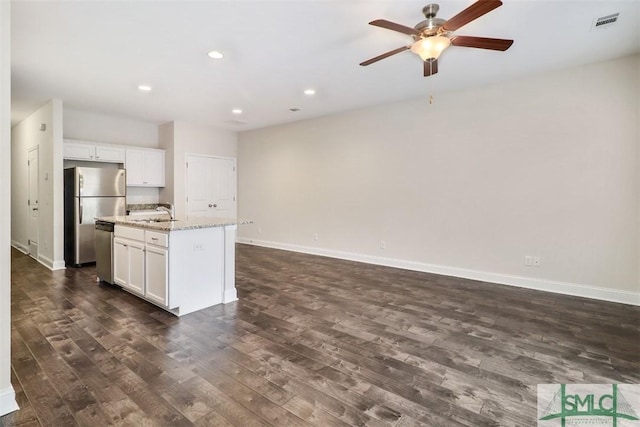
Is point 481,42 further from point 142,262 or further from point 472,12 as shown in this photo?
point 142,262

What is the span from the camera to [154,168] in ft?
21.5

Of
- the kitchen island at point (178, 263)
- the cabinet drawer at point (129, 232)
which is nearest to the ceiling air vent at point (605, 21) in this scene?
the kitchen island at point (178, 263)

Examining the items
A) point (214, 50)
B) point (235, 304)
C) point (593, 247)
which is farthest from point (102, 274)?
point (593, 247)

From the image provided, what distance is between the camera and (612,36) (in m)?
3.13

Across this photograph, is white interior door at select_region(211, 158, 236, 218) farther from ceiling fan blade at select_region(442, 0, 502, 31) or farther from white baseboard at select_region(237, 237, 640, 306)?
ceiling fan blade at select_region(442, 0, 502, 31)

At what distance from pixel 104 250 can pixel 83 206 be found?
162 cm

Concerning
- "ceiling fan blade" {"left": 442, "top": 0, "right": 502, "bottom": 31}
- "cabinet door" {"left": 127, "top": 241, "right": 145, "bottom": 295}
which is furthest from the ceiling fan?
"cabinet door" {"left": 127, "top": 241, "right": 145, "bottom": 295}

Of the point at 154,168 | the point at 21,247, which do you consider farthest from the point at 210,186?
the point at 21,247

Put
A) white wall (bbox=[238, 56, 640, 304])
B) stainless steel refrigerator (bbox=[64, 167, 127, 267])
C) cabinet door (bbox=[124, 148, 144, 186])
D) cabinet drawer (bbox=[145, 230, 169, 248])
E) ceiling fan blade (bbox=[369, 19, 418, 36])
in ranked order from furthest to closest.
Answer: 1. cabinet door (bbox=[124, 148, 144, 186])
2. stainless steel refrigerator (bbox=[64, 167, 127, 267])
3. white wall (bbox=[238, 56, 640, 304])
4. cabinet drawer (bbox=[145, 230, 169, 248])
5. ceiling fan blade (bbox=[369, 19, 418, 36])

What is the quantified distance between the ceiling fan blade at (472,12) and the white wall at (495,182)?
2.49m

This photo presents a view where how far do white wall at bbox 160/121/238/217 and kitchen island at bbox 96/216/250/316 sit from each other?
2.90 m

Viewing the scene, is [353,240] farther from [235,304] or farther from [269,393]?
[269,393]

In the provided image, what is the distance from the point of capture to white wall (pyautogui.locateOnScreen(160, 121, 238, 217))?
21.5ft

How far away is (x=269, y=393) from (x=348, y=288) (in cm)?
232
